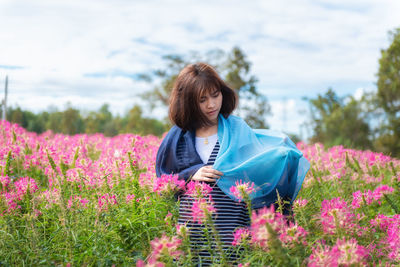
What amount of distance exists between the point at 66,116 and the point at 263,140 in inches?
1601

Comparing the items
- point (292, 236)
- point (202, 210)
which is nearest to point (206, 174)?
point (202, 210)

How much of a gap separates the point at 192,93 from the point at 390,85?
2183 centimetres

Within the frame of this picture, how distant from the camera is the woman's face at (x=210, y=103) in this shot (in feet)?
11.7

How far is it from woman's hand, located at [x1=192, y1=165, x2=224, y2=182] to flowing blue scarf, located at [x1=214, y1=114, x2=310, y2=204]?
0.04 metres

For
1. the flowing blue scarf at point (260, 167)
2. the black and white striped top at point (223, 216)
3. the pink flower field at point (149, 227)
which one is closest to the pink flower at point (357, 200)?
the pink flower field at point (149, 227)

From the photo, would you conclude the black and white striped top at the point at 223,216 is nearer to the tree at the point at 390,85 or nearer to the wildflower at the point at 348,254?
the wildflower at the point at 348,254

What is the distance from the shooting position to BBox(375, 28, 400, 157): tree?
71.0ft

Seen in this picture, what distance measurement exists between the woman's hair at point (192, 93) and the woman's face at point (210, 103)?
30 mm

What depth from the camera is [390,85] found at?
72.4 ft

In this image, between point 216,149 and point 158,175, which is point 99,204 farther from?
point 216,149

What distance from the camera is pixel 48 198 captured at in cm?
358

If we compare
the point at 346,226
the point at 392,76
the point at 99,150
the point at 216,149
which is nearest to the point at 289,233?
the point at 346,226

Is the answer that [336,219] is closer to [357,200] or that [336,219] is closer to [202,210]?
[202,210]

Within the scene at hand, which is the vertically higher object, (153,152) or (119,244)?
(153,152)
